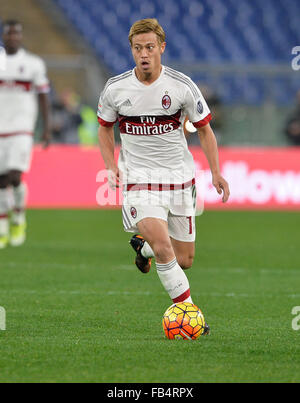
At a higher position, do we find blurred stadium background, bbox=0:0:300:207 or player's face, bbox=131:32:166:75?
blurred stadium background, bbox=0:0:300:207

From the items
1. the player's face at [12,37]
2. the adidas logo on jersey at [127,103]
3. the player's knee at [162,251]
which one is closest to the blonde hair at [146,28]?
the adidas logo on jersey at [127,103]

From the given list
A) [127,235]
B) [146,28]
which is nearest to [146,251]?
[146,28]

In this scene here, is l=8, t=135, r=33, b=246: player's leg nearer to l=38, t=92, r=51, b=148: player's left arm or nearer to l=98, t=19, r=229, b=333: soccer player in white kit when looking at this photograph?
Result: l=38, t=92, r=51, b=148: player's left arm

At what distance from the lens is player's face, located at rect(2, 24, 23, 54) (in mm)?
11258

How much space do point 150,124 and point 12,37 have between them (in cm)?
553

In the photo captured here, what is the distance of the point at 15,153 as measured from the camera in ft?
38.7

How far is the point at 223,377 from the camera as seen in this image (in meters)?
4.65

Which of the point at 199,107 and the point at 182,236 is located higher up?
the point at 199,107

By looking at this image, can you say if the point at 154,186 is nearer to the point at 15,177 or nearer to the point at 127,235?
the point at 15,177

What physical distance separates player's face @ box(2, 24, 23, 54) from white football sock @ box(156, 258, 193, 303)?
5.98 meters

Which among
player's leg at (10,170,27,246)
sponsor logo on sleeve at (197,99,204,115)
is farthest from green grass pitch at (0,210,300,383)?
sponsor logo on sleeve at (197,99,204,115)

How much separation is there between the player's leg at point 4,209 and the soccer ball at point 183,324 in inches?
246
